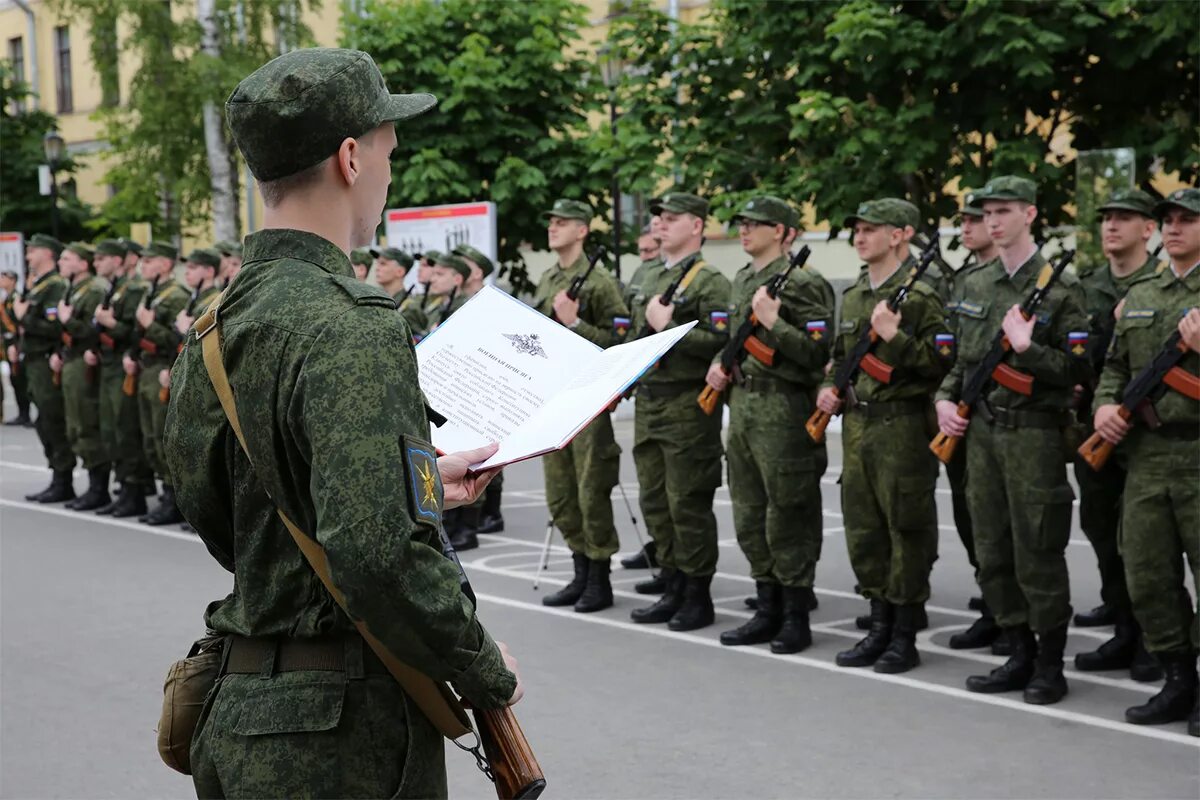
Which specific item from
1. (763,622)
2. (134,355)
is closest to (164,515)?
(134,355)

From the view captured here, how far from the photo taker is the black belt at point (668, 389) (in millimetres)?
8484

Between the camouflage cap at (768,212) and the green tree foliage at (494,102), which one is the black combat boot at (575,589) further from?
the green tree foliage at (494,102)

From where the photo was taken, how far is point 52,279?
14.2m

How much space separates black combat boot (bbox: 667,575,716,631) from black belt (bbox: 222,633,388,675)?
19.1 ft

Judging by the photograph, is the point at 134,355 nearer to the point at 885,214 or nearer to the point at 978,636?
the point at 885,214

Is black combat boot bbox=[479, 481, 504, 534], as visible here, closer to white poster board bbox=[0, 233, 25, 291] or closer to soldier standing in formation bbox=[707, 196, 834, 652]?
soldier standing in formation bbox=[707, 196, 834, 652]

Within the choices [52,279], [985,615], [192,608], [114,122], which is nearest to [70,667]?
[192,608]

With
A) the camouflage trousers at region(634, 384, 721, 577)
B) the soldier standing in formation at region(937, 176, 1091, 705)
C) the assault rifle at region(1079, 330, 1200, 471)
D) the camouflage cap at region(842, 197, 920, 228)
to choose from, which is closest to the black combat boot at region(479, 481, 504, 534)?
the camouflage trousers at region(634, 384, 721, 577)

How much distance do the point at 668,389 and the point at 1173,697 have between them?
3.29 meters

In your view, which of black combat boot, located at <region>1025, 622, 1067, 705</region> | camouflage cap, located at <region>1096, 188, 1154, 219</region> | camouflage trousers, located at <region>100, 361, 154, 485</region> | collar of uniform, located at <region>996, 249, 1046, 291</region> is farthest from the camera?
camouflage trousers, located at <region>100, 361, 154, 485</region>

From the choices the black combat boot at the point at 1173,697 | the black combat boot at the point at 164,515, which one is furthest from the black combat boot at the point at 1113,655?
the black combat boot at the point at 164,515

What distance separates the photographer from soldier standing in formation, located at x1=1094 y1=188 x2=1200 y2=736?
612 centimetres

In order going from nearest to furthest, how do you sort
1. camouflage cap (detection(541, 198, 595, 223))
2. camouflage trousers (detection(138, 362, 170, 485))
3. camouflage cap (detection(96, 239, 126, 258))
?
1. camouflage cap (detection(541, 198, 595, 223))
2. camouflage trousers (detection(138, 362, 170, 485))
3. camouflage cap (detection(96, 239, 126, 258))

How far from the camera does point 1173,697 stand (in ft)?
20.4
